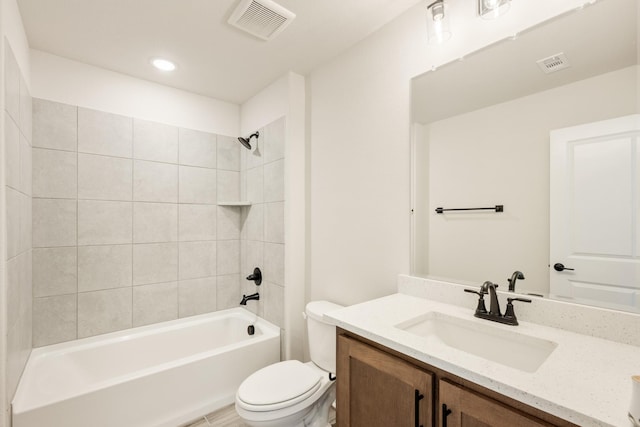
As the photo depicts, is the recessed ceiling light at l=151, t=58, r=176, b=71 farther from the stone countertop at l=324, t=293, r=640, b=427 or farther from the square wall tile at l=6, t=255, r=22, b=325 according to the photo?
the stone countertop at l=324, t=293, r=640, b=427

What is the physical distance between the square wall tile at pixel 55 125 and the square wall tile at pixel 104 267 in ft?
2.46

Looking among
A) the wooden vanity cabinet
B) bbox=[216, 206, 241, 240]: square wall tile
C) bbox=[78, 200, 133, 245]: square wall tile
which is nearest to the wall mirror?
the wooden vanity cabinet

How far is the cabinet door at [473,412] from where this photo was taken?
2.36 feet

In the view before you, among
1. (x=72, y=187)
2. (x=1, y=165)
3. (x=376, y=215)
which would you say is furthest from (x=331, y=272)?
(x=72, y=187)

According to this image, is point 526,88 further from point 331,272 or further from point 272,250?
point 272,250

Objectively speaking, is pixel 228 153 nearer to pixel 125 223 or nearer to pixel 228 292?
pixel 125 223

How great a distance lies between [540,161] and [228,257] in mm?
2533

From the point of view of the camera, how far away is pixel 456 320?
1237mm

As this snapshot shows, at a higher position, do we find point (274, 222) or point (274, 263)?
point (274, 222)

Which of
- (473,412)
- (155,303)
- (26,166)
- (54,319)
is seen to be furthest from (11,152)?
(473,412)

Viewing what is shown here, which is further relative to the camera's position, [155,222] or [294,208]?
[155,222]

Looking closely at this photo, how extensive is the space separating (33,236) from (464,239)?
8.75ft

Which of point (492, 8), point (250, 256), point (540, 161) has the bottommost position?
Answer: point (250, 256)

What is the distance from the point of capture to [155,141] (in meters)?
2.49
